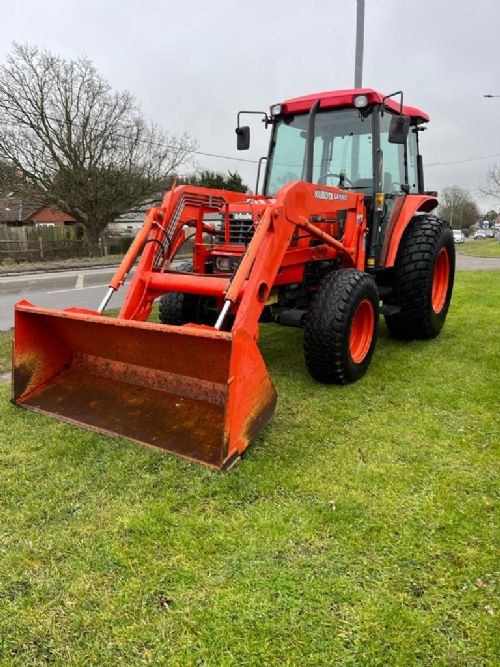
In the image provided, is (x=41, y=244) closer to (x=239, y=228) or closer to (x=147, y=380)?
(x=239, y=228)

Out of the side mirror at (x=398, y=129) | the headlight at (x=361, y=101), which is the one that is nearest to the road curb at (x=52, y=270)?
the headlight at (x=361, y=101)

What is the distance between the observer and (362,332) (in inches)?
191

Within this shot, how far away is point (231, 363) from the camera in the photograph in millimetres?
2928

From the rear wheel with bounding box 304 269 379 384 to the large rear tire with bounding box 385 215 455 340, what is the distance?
1116 mm

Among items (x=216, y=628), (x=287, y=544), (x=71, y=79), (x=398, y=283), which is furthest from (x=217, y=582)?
(x=71, y=79)

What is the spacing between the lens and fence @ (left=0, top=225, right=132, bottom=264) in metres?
22.0

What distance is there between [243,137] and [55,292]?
7.57 metres

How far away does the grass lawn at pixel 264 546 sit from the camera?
6.32 feet

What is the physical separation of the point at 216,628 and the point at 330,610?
47cm

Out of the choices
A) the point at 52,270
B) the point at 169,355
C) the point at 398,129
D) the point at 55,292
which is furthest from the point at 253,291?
the point at 52,270

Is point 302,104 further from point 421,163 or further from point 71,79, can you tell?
point 71,79

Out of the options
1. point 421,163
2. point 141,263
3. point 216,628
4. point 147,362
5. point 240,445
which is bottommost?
point 216,628

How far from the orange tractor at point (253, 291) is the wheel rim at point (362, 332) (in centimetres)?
1

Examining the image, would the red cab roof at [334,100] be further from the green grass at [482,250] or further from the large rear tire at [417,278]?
the green grass at [482,250]
